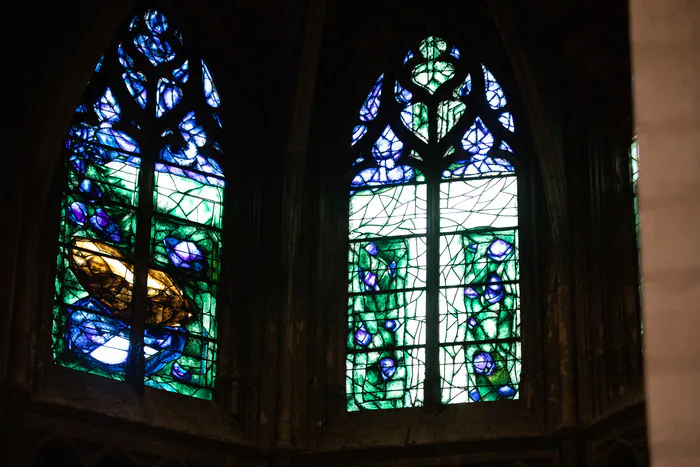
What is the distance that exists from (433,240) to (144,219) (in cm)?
231

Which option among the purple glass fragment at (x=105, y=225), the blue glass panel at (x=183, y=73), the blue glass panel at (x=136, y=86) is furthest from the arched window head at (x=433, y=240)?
the purple glass fragment at (x=105, y=225)

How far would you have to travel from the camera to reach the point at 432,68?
1407 centimetres

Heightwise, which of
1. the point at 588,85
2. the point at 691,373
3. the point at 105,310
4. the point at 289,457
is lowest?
the point at 691,373

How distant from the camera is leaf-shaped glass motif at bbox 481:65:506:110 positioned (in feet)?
45.3

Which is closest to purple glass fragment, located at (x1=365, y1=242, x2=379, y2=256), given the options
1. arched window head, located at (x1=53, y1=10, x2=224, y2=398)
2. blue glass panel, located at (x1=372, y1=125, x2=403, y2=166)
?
blue glass panel, located at (x1=372, y1=125, x2=403, y2=166)

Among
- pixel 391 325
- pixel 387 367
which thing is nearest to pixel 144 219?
pixel 391 325

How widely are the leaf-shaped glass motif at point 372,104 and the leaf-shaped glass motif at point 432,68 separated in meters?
0.32

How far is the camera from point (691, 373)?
4.79 metres

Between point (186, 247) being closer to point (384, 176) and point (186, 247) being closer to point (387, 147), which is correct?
point (384, 176)

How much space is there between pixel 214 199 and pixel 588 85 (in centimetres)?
314

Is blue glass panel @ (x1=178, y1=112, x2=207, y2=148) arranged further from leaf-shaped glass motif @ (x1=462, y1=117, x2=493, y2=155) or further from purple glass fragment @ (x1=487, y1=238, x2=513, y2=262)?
purple glass fragment @ (x1=487, y1=238, x2=513, y2=262)

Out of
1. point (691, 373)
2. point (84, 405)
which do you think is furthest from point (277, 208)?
point (691, 373)

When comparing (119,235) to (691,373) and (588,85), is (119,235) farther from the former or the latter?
(691,373)

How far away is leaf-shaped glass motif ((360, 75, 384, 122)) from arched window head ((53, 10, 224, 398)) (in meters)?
1.23
